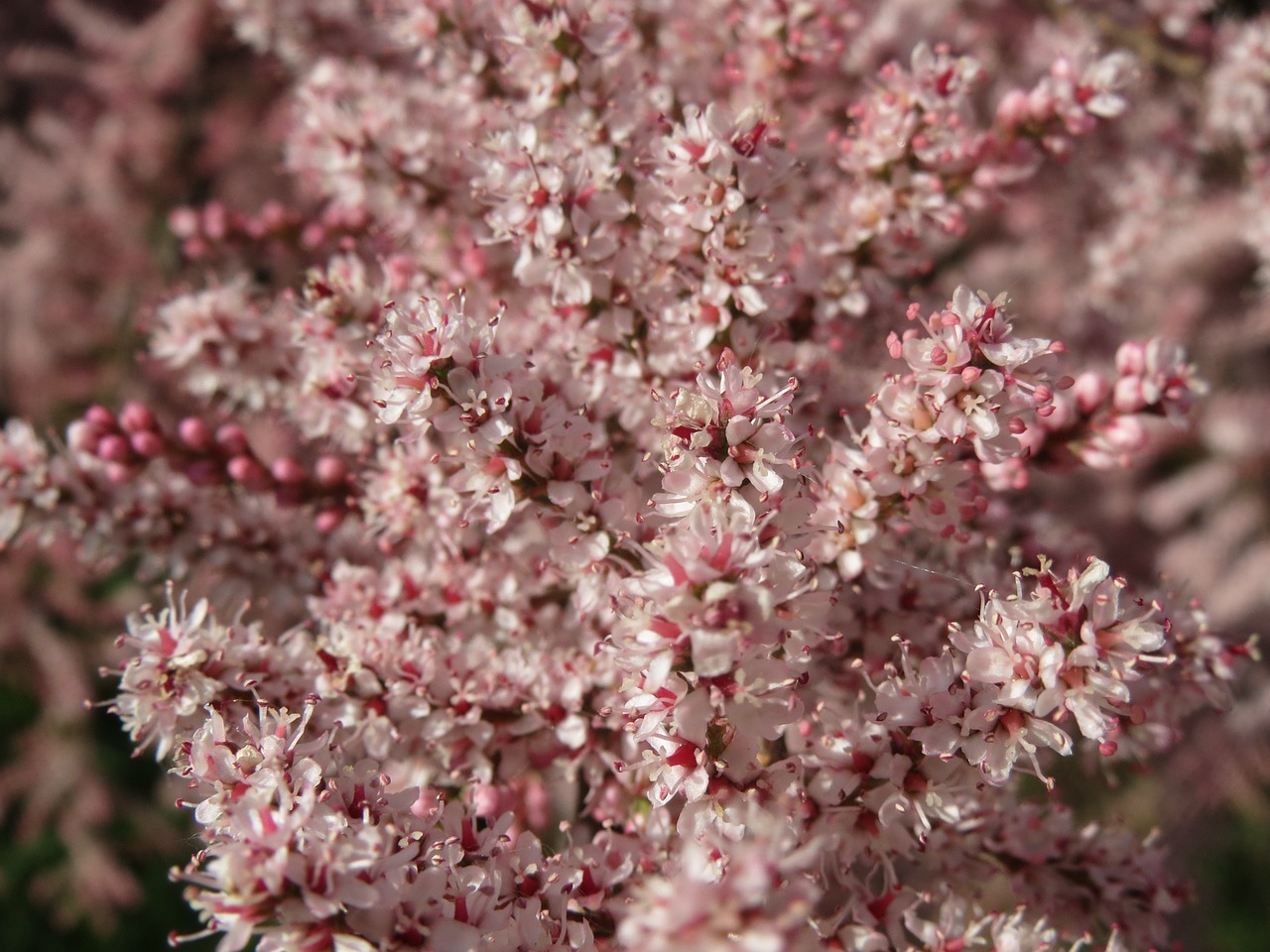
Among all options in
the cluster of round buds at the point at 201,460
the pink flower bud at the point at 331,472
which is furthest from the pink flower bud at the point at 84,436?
the pink flower bud at the point at 331,472

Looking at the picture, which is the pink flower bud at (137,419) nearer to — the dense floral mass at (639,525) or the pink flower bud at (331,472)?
the dense floral mass at (639,525)

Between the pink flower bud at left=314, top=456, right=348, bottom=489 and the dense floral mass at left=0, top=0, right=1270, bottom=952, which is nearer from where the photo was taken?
the dense floral mass at left=0, top=0, right=1270, bottom=952

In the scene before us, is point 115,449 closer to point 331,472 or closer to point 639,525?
point 331,472

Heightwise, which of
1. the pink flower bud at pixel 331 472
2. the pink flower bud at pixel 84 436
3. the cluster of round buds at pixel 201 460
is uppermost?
the pink flower bud at pixel 331 472

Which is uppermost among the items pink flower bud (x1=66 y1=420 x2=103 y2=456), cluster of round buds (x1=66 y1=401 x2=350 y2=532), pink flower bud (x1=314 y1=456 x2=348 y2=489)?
pink flower bud (x1=314 y1=456 x2=348 y2=489)

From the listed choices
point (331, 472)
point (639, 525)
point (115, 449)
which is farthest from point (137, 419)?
point (639, 525)

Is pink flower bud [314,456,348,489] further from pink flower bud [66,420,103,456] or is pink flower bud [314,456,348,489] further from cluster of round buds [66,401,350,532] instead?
pink flower bud [66,420,103,456]

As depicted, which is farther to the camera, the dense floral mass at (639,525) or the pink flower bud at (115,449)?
the pink flower bud at (115,449)

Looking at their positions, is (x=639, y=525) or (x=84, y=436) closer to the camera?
(x=639, y=525)

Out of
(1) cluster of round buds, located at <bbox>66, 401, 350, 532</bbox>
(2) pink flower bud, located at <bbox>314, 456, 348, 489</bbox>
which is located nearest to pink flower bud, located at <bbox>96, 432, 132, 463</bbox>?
(1) cluster of round buds, located at <bbox>66, 401, 350, 532</bbox>
